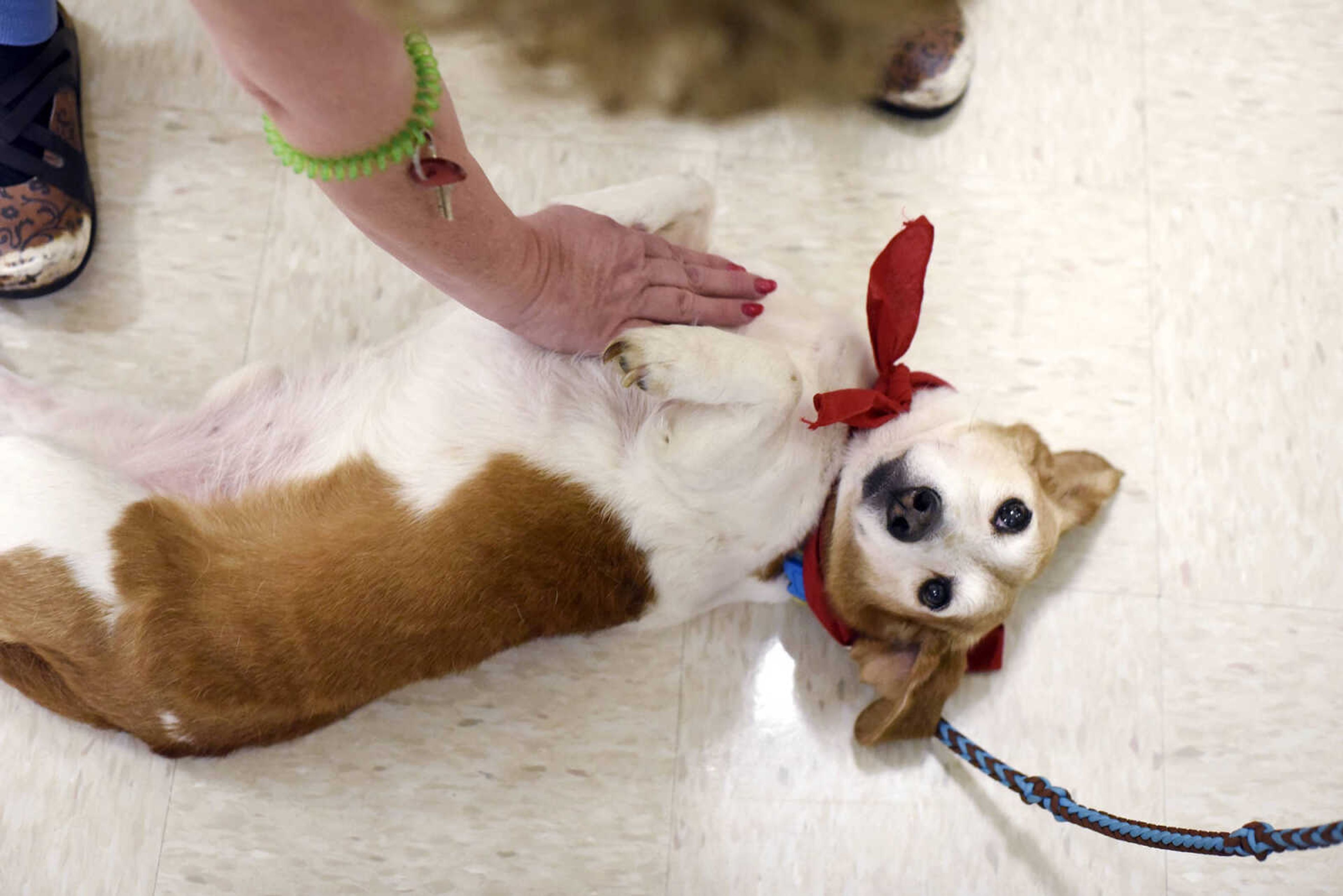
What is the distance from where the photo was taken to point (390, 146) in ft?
3.79

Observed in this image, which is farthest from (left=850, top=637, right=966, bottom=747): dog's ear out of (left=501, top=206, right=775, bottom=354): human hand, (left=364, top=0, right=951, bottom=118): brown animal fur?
(left=364, top=0, right=951, bottom=118): brown animal fur

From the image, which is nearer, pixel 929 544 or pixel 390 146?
pixel 390 146

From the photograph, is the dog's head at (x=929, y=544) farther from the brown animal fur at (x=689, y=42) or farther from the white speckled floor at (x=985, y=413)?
the brown animal fur at (x=689, y=42)

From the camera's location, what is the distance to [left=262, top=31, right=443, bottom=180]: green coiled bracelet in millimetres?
1145

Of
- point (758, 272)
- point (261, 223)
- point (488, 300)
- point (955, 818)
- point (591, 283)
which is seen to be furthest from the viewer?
point (261, 223)

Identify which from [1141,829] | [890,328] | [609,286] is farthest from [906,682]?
[609,286]

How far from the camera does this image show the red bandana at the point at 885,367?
1.95 metres

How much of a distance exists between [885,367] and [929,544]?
1.24 ft

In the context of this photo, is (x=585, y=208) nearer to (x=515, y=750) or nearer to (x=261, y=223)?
(x=261, y=223)

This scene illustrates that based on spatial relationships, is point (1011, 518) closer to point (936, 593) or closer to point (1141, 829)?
point (936, 593)

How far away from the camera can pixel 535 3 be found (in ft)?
1.33

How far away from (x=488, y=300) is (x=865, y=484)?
2.93 feet

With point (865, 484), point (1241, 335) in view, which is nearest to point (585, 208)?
point (865, 484)

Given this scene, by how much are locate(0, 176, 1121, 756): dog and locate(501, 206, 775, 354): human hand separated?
0.31 ft
